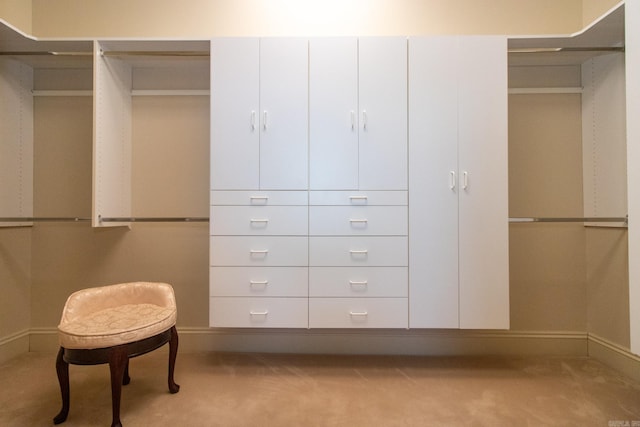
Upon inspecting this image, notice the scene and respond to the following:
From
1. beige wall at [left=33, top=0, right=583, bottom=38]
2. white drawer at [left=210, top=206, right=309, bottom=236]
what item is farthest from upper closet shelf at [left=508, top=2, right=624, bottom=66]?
white drawer at [left=210, top=206, right=309, bottom=236]

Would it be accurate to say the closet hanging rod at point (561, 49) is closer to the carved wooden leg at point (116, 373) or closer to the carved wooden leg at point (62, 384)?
the carved wooden leg at point (116, 373)

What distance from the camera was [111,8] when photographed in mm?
2508

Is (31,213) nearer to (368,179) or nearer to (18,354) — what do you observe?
(18,354)

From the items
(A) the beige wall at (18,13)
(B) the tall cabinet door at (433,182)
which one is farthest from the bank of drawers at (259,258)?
(A) the beige wall at (18,13)

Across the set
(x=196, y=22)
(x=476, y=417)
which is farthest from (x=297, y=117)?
(x=476, y=417)

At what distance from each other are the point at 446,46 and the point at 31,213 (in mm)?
3378

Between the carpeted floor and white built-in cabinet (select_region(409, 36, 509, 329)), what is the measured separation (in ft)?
1.35

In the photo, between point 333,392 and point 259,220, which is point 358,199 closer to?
point 259,220

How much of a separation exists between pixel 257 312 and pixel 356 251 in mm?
757

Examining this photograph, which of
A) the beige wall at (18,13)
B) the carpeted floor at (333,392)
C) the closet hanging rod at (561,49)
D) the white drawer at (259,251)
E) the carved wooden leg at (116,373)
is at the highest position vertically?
the beige wall at (18,13)

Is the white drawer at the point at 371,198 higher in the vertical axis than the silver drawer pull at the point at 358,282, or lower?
higher

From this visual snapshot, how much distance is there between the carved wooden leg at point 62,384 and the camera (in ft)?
5.34

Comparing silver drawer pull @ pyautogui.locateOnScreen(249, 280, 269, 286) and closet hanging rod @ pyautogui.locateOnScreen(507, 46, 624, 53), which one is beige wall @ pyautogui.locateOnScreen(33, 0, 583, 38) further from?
silver drawer pull @ pyautogui.locateOnScreen(249, 280, 269, 286)

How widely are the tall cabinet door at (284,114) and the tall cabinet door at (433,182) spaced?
71 cm
